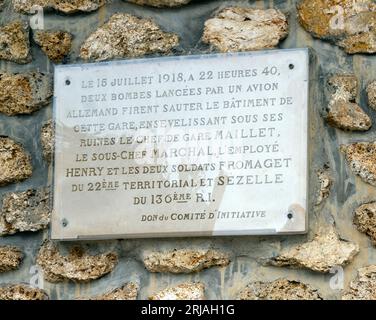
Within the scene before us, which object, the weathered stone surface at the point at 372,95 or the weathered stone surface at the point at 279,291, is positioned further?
the weathered stone surface at the point at 372,95

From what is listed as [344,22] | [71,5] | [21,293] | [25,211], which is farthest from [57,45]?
[344,22]

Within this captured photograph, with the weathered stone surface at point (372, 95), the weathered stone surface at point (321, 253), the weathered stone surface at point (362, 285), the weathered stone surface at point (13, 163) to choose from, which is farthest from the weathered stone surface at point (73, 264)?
the weathered stone surface at point (372, 95)

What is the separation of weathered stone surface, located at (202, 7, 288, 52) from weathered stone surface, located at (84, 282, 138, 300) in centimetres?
86

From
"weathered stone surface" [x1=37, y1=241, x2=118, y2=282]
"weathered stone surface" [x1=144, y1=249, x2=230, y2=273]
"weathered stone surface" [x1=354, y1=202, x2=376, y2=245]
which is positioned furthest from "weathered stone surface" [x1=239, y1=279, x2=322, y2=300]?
"weathered stone surface" [x1=37, y1=241, x2=118, y2=282]

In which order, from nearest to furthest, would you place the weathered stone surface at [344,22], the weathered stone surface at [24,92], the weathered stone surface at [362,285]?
the weathered stone surface at [362,285]
the weathered stone surface at [344,22]
the weathered stone surface at [24,92]

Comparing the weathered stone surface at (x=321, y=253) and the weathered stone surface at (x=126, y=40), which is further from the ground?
the weathered stone surface at (x=126, y=40)

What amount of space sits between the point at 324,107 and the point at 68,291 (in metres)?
1.06

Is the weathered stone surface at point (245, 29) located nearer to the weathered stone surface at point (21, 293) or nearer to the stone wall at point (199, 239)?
the stone wall at point (199, 239)

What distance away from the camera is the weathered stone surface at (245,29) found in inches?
178

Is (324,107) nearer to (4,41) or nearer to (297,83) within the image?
(297,83)

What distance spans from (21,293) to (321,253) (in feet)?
3.40

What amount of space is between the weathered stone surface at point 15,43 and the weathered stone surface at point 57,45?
8 cm
